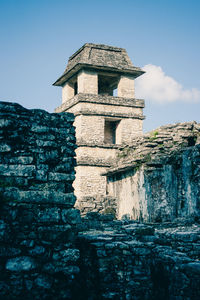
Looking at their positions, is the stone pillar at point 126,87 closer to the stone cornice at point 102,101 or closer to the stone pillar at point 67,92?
the stone cornice at point 102,101

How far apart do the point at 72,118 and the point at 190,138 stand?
6796mm

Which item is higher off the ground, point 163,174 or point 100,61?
point 100,61

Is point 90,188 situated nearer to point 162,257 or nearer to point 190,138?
point 190,138

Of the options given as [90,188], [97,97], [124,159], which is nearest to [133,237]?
[124,159]

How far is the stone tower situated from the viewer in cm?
1853

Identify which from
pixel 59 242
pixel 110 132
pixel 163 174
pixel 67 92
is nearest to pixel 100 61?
pixel 67 92

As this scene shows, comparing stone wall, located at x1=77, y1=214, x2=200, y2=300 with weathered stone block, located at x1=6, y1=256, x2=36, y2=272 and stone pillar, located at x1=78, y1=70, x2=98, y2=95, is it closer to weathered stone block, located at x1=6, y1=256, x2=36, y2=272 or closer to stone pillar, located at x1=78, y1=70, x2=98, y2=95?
weathered stone block, located at x1=6, y1=256, x2=36, y2=272

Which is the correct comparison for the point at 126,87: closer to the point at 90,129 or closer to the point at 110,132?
the point at 110,132

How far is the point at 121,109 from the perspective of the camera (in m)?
20.2

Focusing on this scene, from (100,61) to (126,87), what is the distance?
232 centimetres

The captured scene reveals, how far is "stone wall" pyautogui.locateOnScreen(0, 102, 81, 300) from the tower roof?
15.5 metres

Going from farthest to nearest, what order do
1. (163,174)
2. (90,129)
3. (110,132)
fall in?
(110,132), (90,129), (163,174)

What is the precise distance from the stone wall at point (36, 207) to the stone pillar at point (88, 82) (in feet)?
50.0

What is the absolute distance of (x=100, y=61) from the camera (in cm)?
2012
